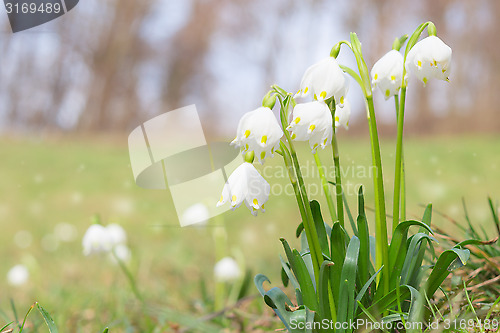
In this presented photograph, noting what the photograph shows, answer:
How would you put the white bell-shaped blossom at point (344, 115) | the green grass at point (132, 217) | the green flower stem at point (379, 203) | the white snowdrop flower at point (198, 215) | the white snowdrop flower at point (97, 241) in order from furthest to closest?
the green grass at point (132, 217)
the white snowdrop flower at point (198, 215)
the white snowdrop flower at point (97, 241)
the white bell-shaped blossom at point (344, 115)
the green flower stem at point (379, 203)

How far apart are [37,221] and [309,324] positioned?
2980mm

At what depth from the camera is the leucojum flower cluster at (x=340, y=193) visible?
2.69 feet

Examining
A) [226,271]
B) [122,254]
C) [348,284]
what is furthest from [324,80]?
[122,254]

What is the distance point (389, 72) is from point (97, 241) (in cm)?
90

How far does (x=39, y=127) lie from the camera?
872 cm

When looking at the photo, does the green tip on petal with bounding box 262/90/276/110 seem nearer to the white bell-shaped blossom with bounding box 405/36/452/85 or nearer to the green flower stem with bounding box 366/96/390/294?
the green flower stem with bounding box 366/96/390/294

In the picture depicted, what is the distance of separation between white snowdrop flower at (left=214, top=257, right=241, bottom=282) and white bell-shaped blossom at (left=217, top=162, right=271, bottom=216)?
90 centimetres

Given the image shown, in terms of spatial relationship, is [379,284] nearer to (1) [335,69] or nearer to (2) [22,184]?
(1) [335,69]

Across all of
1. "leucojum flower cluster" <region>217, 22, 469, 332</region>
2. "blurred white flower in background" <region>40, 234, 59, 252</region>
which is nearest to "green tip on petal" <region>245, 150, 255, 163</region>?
"leucojum flower cluster" <region>217, 22, 469, 332</region>

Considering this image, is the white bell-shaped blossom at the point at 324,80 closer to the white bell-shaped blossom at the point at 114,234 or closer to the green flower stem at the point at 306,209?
the green flower stem at the point at 306,209

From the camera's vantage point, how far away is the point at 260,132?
796 millimetres

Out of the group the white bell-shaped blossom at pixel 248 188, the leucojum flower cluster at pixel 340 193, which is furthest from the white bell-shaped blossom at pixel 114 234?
the white bell-shaped blossom at pixel 248 188

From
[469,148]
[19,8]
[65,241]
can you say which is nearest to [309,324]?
[65,241]

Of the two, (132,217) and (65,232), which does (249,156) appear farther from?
(132,217)
